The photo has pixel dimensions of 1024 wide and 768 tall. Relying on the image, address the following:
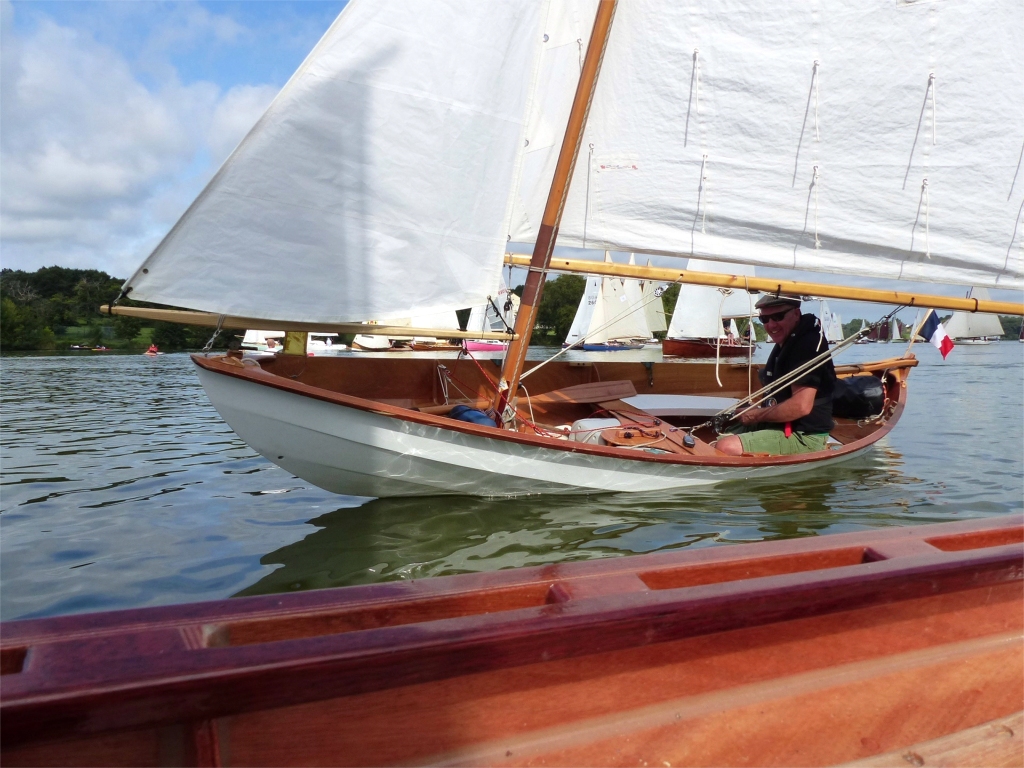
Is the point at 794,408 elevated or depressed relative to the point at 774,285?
depressed

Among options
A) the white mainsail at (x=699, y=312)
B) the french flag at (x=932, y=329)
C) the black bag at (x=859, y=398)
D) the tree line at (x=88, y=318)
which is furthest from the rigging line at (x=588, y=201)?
the tree line at (x=88, y=318)

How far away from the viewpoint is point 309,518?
6234mm

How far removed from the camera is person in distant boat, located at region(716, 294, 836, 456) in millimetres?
6953

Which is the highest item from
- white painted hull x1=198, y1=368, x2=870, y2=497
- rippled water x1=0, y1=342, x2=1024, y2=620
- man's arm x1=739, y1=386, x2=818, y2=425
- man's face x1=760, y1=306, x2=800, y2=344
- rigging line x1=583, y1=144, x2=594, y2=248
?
rigging line x1=583, y1=144, x2=594, y2=248

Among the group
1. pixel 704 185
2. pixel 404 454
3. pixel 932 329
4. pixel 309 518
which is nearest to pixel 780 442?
pixel 704 185

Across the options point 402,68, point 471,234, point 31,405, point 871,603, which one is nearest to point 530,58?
point 402,68

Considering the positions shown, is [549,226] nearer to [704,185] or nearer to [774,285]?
[704,185]

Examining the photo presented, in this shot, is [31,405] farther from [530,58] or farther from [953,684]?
[953,684]

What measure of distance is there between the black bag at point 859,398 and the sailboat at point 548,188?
1.79 m

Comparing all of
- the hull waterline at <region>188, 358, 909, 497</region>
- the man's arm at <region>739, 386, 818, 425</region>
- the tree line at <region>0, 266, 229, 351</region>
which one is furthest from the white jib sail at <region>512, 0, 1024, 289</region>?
the tree line at <region>0, 266, 229, 351</region>

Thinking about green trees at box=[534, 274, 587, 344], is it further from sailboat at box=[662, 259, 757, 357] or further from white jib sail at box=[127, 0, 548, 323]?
white jib sail at box=[127, 0, 548, 323]

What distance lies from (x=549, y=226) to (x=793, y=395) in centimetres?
302

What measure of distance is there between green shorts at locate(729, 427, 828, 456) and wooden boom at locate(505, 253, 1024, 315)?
145 centimetres

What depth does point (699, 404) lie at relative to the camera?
927 cm
